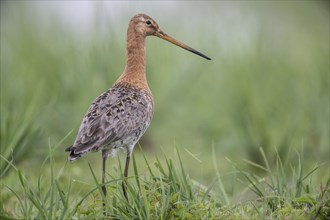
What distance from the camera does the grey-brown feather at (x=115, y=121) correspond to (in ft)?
22.1

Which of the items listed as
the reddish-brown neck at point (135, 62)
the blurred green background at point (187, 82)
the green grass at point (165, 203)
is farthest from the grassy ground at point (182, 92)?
the green grass at point (165, 203)

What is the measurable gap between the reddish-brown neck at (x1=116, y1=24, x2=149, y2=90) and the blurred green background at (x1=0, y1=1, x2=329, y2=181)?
1245 mm

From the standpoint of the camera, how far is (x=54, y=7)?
13.7 meters

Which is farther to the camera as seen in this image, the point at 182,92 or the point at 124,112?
the point at 182,92

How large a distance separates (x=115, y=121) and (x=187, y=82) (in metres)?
4.45

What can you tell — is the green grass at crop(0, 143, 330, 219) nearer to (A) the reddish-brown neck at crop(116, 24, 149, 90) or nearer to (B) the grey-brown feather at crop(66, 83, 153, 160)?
(B) the grey-brown feather at crop(66, 83, 153, 160)

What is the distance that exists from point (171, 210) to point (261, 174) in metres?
3.68

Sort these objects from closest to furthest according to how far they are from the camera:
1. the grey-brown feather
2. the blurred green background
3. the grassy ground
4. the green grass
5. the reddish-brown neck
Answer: the green grass
the grey-brown feather
the reddish-brown neck
the grassy ground
the blurred green background

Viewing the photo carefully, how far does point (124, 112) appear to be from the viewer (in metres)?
7.08

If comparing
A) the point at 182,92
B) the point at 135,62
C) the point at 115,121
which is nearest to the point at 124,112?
the point at 115,121

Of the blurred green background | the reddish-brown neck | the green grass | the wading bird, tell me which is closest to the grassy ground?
the blurred green background

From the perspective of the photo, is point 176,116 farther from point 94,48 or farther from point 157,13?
point 157,13

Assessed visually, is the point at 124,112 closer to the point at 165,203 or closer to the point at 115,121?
the point at 115,121

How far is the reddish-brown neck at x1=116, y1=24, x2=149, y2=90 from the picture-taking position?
7535mm
